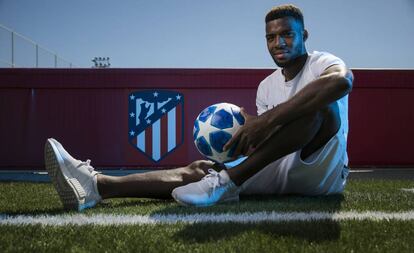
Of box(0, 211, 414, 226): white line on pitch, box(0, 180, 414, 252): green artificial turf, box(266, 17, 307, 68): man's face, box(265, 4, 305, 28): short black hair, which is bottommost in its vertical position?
box(0, 211, 414, 226): white line on pitch

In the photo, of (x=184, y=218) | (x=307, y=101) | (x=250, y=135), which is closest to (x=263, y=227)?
(x=184, y=218)

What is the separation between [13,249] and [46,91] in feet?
23.2

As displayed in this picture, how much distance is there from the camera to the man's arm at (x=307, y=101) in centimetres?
241

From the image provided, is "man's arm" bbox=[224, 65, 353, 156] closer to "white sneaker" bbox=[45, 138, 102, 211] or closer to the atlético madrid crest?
"white sneaker" bbox=[45, 138, 102, 211]

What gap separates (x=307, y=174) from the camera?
295 centimetres

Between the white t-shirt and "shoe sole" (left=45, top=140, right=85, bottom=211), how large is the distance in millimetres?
1470

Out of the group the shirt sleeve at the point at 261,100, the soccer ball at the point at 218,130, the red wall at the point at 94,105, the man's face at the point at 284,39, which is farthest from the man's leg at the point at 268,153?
the red wall at the point at 94,105

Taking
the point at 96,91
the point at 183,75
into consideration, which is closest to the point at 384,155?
the point at 183,75

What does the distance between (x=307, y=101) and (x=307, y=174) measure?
28.3 inches

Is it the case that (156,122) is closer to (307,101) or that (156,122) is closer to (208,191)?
(208,191)

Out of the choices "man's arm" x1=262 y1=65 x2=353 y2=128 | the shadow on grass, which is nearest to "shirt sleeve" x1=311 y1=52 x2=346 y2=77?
"man's arm" x1=262 y1=65 x2=353 y2=128

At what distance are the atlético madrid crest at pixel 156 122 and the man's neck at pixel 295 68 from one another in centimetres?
505

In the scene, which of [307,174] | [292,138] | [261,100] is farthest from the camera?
[261,100]

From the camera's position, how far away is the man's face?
112 inches
